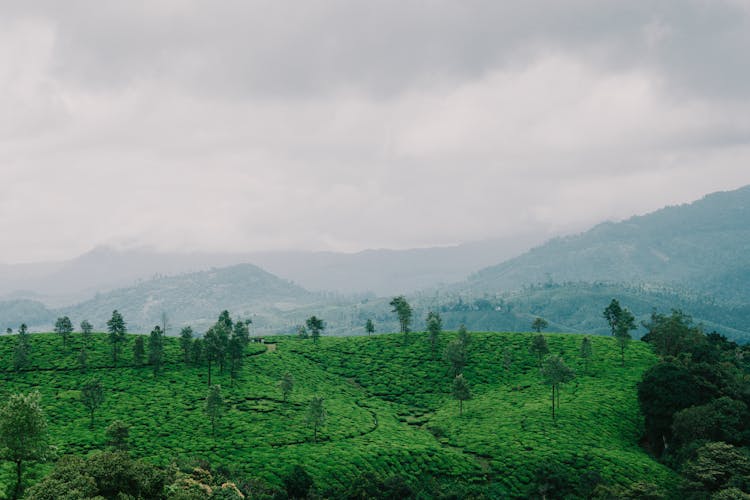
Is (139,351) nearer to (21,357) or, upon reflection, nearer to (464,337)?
(21,357)

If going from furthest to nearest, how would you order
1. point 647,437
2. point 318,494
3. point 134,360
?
point 134,360 < point 647,437 < point 318,494

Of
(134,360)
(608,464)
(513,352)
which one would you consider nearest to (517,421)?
(608,464)

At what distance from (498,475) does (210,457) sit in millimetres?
42630

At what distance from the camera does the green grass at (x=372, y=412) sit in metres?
73.6

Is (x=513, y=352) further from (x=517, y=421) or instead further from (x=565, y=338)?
(x=517, y=421)

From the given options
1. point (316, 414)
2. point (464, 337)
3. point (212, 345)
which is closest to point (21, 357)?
point (212, 345)

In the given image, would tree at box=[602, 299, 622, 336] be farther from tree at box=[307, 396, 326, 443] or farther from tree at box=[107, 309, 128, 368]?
tree at box=[107, 309, 128, 368]

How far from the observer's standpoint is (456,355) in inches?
4678

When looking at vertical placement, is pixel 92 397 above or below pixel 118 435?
above

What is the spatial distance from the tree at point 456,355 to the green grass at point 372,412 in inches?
115

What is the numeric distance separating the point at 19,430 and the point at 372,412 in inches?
2510

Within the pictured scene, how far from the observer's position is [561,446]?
80.7 metres

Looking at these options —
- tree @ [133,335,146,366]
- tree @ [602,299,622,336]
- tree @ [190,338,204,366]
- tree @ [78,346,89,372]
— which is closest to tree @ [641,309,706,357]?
tree @ [602,299,622,336]

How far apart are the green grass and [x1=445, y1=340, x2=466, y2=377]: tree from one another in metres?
2.92
